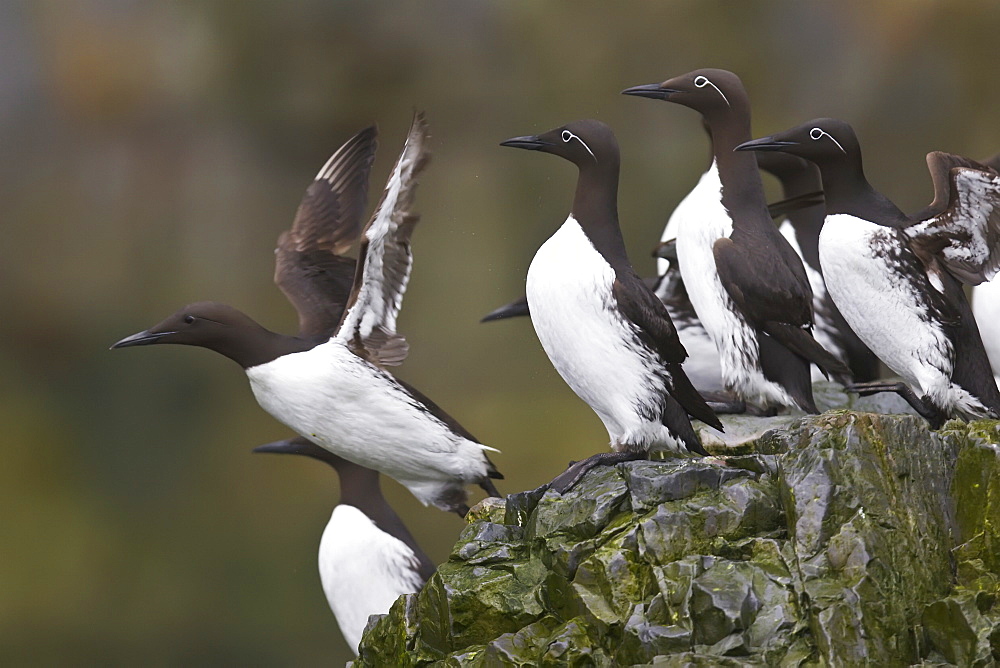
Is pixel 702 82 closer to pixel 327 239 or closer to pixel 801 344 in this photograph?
pixel 801 344

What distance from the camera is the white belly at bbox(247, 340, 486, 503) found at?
5387mm

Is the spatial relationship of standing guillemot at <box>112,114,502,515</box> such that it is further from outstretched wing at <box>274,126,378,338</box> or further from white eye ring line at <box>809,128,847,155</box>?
white eye ring line at <box>809,128,847,155</box>

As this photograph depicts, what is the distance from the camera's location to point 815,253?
19.4 feet

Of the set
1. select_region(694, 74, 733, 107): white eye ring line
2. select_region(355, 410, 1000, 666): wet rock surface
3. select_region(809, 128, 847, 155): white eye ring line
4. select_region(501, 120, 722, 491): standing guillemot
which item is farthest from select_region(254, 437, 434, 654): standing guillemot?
select_region(809, 128, 847, 155): white eye ring line

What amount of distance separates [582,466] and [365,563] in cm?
191

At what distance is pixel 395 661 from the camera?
4.25 m

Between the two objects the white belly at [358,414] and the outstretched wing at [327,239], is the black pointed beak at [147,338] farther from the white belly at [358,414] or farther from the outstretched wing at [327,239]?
the outstretched wing at [327,239]


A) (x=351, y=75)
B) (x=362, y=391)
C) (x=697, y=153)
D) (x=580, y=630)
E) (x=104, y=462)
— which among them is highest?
(x=351, y=75)

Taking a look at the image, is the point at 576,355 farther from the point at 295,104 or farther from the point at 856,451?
the point at 295,104

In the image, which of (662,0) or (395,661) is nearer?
(395,661)

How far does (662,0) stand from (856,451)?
734 centimetres

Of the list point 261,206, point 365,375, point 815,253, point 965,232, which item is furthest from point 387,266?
point 261,206

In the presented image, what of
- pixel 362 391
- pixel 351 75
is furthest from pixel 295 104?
pixel 362 391

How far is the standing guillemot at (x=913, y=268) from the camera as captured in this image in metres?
4.59
